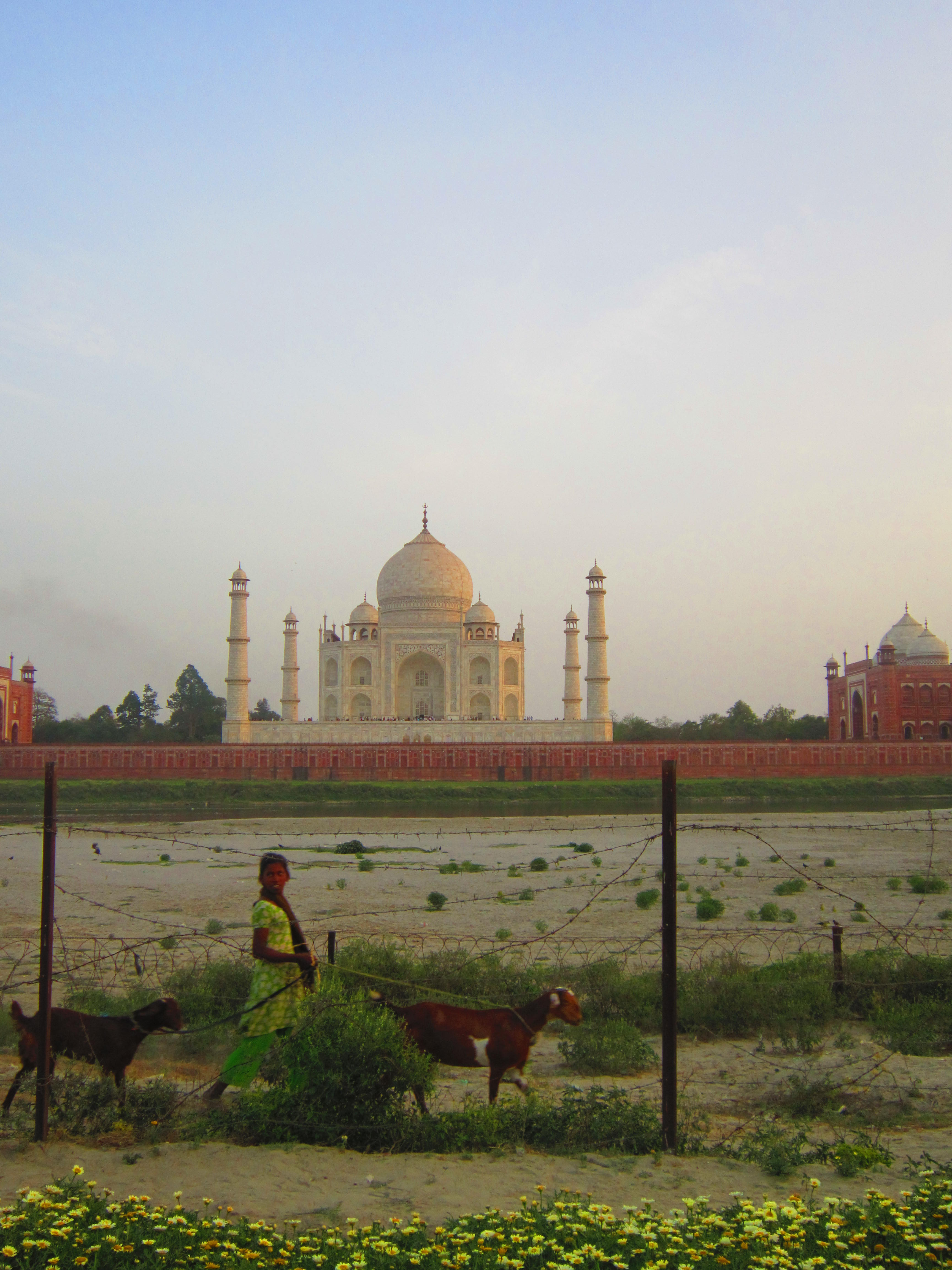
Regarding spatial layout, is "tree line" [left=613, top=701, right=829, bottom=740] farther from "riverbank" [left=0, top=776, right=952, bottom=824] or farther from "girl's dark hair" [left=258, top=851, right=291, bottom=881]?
"girl's dark hair" [left=258, top=851, right=291, bottom=881]

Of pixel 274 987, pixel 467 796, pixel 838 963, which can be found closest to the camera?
pixel 274 987

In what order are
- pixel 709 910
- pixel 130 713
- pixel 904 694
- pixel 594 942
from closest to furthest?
1. pixel 594 942
2. pixel 709 910
3. pixel 904 694
4. pixel 130 713

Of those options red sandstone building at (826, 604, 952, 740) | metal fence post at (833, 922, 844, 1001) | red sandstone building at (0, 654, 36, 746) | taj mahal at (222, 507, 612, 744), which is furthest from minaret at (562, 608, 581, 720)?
metal fence post at (833, 922, 844, 1001)

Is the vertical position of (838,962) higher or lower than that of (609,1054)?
higher

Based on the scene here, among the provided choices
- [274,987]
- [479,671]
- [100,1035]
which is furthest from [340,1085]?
[479,671]

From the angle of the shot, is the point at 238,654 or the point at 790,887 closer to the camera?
the point at 790,887

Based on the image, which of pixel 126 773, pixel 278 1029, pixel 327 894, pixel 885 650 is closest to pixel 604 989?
pixel 278 1029

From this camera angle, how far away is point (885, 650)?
4416 centimetres

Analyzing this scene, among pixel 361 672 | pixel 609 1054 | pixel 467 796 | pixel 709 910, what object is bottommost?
pixel 467 796

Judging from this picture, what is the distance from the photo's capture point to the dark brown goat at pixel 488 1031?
14.9 ft

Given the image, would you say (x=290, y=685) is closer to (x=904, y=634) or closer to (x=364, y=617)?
(x=364, y=617)

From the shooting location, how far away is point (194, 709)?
→ 56.6 m

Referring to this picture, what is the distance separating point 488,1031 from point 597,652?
35.3 m

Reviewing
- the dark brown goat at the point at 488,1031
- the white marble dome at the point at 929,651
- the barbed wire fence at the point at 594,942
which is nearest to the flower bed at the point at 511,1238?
the dark brown goat at the point at 488,1031
